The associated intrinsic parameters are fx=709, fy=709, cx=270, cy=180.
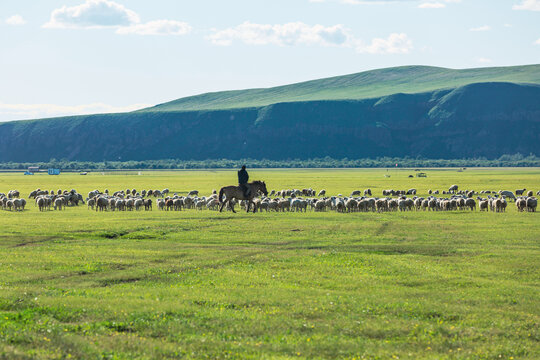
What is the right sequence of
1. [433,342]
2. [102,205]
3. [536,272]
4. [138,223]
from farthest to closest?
1. [102,205]
2. [138,223]
3. [536,272]
4. [433,342]

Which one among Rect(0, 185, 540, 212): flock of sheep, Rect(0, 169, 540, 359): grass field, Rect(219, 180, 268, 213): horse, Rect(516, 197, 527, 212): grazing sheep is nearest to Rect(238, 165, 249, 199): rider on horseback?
Rect(219, 180, 268, 213): horse

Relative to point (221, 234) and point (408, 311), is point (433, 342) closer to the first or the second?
point (408, 311)

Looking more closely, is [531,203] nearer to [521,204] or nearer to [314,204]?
[521,204]

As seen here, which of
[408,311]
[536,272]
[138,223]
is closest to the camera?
[408,311]

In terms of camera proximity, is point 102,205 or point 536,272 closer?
point 536,272

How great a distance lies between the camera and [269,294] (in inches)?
705

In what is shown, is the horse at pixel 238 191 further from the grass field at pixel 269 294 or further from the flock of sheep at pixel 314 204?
the grass field at pixel 269 294

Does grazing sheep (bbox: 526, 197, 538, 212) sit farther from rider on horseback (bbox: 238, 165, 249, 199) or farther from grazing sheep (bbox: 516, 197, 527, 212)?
rider on horseback (bbox: 238, 165, 249, 199)

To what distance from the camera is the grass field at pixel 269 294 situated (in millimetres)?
13383

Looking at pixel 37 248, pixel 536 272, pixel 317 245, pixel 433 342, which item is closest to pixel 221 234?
pixel 317 245

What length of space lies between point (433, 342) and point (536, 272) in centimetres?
922

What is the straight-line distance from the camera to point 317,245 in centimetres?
2838

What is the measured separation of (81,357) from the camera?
1213 cm

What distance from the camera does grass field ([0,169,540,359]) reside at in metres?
13.4
